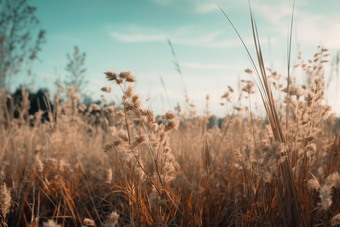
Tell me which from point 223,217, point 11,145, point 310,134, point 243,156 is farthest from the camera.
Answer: point 11,145

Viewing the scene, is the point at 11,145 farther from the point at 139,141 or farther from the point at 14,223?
the point at 139,141

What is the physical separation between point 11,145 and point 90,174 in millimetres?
875

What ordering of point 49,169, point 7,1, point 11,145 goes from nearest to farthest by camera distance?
point 49,169, point 11,145, point 7,1

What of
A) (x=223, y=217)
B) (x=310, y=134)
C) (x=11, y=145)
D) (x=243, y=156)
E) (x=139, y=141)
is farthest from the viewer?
(x=11, y=145)

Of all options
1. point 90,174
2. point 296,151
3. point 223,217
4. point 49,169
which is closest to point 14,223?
point 49,169

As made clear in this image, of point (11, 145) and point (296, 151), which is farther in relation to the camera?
point (11, 145)

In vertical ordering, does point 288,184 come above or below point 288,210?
above

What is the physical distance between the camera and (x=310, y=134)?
4.03 ft

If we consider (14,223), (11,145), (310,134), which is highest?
(310,134)

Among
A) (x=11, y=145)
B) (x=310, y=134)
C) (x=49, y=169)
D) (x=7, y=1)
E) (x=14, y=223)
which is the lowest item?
(x=14, y=223)

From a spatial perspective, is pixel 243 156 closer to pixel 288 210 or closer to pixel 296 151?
pixel 296 151

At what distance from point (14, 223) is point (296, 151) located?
186 cm

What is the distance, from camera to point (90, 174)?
274 centimetres

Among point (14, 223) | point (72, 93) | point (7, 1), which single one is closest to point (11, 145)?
point (72, 93)
